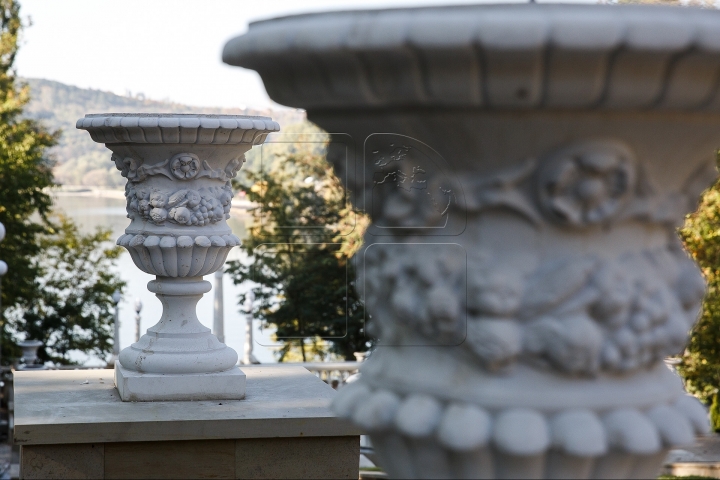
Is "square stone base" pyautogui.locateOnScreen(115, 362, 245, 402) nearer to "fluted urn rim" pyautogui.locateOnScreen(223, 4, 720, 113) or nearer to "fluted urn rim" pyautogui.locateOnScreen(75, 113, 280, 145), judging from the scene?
"fluted urn rim" pyautogui.locateOnScreen(75, 113, 280, 145)

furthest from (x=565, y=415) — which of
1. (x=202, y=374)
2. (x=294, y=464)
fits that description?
(x=202, y=374)

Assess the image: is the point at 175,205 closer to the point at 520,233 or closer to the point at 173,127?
the point at 173,127

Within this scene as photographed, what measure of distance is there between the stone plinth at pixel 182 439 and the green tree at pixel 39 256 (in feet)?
36.6

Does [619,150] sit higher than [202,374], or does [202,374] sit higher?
[619,150]

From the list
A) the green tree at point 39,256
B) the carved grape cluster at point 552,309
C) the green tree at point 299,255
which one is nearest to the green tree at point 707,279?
the green tree at point 299,255

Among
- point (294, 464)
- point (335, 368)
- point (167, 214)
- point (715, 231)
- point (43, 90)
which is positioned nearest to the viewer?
point (294, 464)

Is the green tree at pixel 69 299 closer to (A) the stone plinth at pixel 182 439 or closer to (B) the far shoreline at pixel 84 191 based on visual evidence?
(B) the far shoreline at pixel 84 191

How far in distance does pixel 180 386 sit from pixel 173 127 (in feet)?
4.58

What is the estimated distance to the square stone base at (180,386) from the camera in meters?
4.93

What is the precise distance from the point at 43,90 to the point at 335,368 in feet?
40.8

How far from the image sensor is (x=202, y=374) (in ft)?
16.5

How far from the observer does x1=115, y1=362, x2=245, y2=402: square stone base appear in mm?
4934

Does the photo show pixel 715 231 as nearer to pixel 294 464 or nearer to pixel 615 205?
pixel 294 464

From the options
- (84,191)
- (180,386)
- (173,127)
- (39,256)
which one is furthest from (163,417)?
(84,191)
